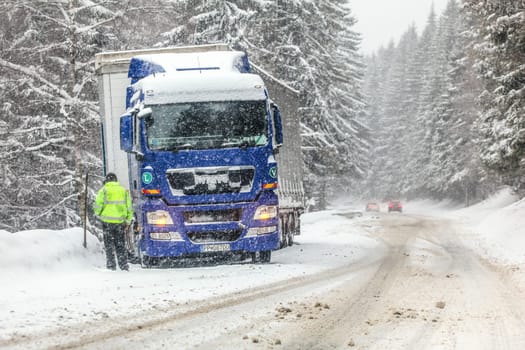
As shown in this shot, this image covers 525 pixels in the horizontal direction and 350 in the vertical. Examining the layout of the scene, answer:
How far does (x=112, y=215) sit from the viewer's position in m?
12.9

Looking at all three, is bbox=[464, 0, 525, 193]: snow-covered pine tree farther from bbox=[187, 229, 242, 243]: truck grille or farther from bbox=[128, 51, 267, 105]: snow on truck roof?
bbox=[187, 229, 242, 243]: truck grille

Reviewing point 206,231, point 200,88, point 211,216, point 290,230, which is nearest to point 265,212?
point 211,216

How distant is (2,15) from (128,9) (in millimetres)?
3929

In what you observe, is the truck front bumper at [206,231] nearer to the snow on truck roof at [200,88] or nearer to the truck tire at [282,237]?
the snow on truck roof at [200,88]

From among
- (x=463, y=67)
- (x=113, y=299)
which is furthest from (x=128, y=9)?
(x=463, y=67)

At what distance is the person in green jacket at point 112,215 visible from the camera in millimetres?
12930

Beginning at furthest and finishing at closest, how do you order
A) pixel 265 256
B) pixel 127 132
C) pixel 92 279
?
pixel 265 256 → pixel 127 132 → pixel 92 279

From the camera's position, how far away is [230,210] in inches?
498

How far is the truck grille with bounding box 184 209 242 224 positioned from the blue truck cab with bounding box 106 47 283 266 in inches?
0.7

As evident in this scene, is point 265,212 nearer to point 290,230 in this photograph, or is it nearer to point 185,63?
point 185,63

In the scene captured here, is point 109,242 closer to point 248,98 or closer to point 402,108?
point 248,98

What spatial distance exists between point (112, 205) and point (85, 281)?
265 centimetres

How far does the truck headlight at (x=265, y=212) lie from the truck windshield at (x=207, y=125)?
109 cm

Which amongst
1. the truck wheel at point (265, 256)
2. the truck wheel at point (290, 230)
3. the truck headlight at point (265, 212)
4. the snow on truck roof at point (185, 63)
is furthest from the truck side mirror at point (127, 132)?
the truck wheel at point (290, 230)
